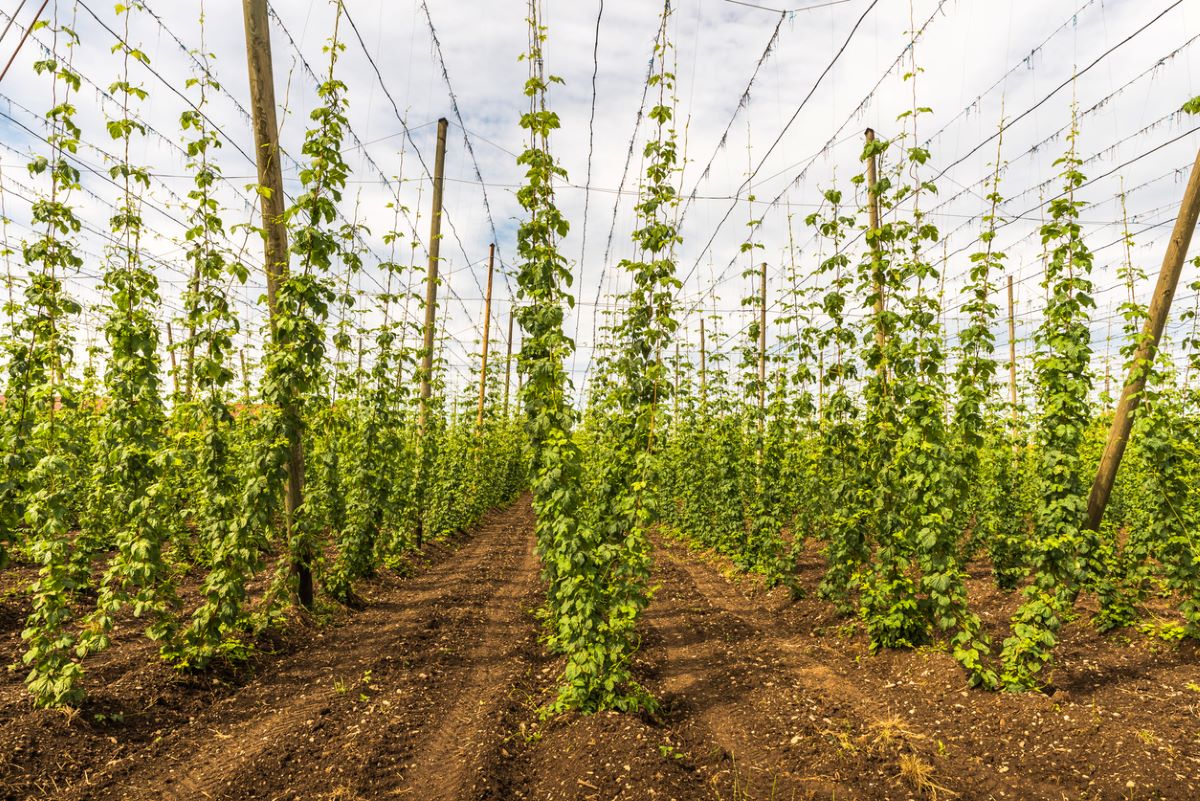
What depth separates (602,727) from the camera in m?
4.61

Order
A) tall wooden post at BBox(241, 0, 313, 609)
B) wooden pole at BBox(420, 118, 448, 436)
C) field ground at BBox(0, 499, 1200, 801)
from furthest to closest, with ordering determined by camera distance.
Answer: wooden pole at BBox(420, 118, 448, 436) < tall wooden post at BBox(241, 0, 313, 609) < field ground at BBox(0, 499, 1200, 801)

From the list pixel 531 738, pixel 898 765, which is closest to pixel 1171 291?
pixel 898 765

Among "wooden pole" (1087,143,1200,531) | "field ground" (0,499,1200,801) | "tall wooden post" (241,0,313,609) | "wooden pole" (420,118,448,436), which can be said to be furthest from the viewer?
"wooden pole" (420,118,448,436)

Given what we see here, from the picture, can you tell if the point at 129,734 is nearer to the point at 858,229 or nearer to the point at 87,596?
the point at 87,596

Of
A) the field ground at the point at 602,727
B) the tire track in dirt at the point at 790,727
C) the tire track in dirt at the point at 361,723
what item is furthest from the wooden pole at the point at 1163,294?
the tire track in dirt at the point at 361,723

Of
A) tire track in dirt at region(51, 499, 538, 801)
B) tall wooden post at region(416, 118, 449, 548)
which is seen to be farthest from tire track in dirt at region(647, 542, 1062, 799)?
tall wooden post at region(416, 118, 449, 548)

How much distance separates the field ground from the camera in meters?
4.02

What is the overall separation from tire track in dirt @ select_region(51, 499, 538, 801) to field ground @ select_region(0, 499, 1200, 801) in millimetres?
20

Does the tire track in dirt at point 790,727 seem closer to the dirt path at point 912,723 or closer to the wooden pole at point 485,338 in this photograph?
the dirt path at point 912,723

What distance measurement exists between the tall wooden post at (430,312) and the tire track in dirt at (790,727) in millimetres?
6234

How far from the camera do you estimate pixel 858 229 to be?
7379mm

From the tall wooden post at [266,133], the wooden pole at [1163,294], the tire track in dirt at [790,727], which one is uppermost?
the tall wooden post at [266,133]

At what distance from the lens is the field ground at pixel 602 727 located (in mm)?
4016

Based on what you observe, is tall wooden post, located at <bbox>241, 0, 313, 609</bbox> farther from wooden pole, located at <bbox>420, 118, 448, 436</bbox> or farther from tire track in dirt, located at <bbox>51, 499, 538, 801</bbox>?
wooden pole, located at <bbox>420, 118, 448, 436</bbox>
